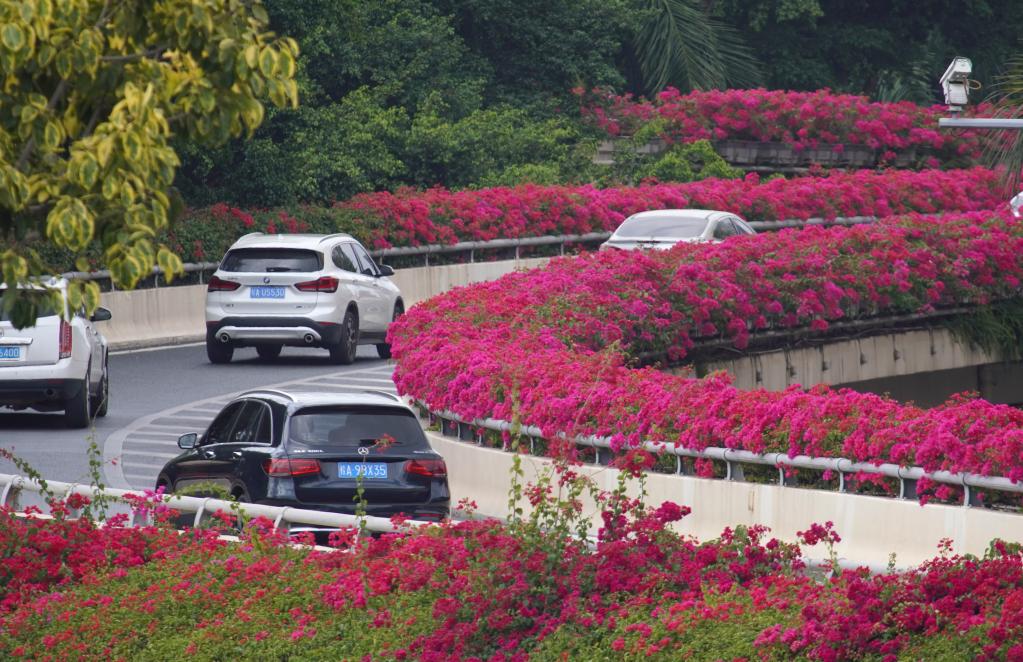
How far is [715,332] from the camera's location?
24.6 metres

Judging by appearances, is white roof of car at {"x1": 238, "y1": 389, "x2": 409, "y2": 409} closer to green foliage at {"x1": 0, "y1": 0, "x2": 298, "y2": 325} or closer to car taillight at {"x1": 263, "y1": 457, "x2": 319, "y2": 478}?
car taillight at {"x1": 263, "y1": 457, "x2": 319, "y2": 478}

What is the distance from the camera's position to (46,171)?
810 centimetres

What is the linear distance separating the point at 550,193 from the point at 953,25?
32.9 m

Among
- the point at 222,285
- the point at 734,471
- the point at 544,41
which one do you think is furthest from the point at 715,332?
the point at 544,41

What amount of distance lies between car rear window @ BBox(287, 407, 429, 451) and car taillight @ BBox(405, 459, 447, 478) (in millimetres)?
128

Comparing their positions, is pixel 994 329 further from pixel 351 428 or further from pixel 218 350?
pixel 351 428

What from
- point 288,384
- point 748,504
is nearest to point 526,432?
point 748,504

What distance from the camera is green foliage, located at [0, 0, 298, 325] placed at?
7707mm

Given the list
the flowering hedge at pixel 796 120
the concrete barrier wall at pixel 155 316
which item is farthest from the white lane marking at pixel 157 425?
the flowering hedge at pixel 796 120

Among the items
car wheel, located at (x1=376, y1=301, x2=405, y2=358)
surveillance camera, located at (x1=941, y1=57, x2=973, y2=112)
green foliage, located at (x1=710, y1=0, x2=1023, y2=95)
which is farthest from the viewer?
green foliage, located at (x1=710, y1=0, x2=1023, y2=95)

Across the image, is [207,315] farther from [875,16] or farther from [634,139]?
[875,16]

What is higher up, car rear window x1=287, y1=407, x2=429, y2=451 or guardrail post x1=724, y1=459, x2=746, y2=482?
car rear window x1=287, y1=407, x2=429, y2=451

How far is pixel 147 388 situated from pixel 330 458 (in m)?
10.4

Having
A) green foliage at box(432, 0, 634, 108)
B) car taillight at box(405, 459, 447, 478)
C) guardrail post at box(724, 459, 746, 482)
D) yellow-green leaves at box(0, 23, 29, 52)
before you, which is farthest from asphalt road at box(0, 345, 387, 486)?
green foliage at box(432, 0, 634, 108)
